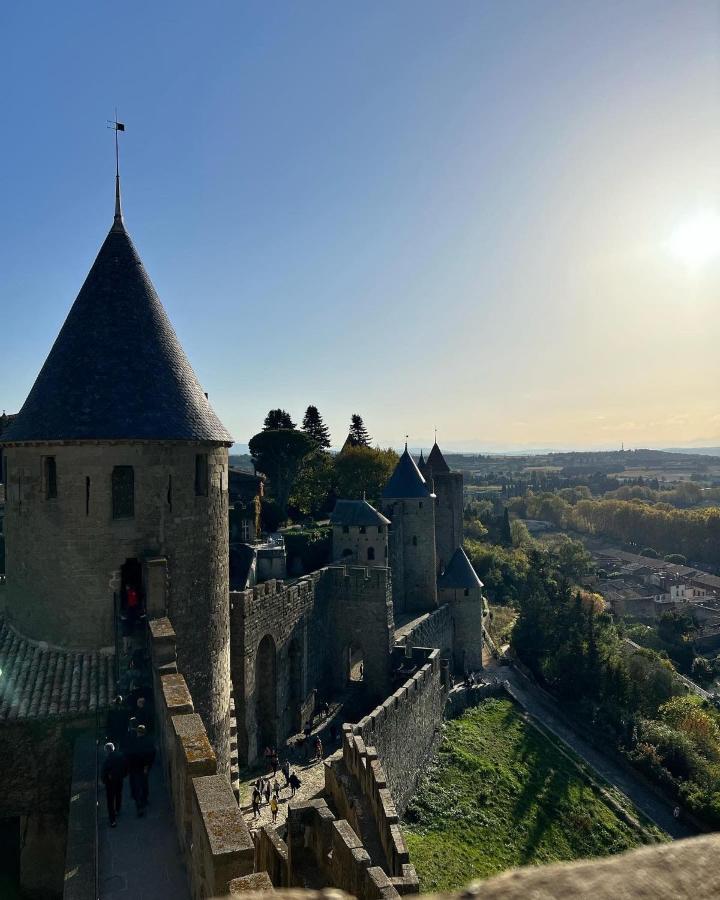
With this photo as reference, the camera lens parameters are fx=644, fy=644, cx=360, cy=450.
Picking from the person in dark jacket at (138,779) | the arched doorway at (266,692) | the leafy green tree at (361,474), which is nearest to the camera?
the person in dark jacket at (138,779)

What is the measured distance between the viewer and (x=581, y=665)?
37.9 metres

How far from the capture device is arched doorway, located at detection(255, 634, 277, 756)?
21.3 meters

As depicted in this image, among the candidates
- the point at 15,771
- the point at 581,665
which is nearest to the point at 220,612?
the point at 15,771

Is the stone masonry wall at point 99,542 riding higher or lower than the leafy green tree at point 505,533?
higher

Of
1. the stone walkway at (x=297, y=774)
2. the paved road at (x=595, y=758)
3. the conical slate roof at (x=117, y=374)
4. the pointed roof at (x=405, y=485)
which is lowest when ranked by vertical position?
the paved road at (x=595, y=758)

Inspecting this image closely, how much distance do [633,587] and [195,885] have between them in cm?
8527

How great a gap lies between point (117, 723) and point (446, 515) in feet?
121

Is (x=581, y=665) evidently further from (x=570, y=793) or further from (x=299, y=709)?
(x=299, y=709)

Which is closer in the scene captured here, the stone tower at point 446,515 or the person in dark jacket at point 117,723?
the person in dark jacket at point 117,723

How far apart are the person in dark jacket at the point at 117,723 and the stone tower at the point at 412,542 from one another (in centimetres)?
2642

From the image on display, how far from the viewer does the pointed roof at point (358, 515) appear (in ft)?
104

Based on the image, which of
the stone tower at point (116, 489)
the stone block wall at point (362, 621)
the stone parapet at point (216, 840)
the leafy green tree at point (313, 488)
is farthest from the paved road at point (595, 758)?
the stone parapet at point (216, 840)

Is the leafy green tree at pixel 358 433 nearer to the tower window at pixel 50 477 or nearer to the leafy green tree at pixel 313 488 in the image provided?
the leafy green tree at pixel 313 488

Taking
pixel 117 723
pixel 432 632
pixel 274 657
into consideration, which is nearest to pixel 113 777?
pixel 117 723
